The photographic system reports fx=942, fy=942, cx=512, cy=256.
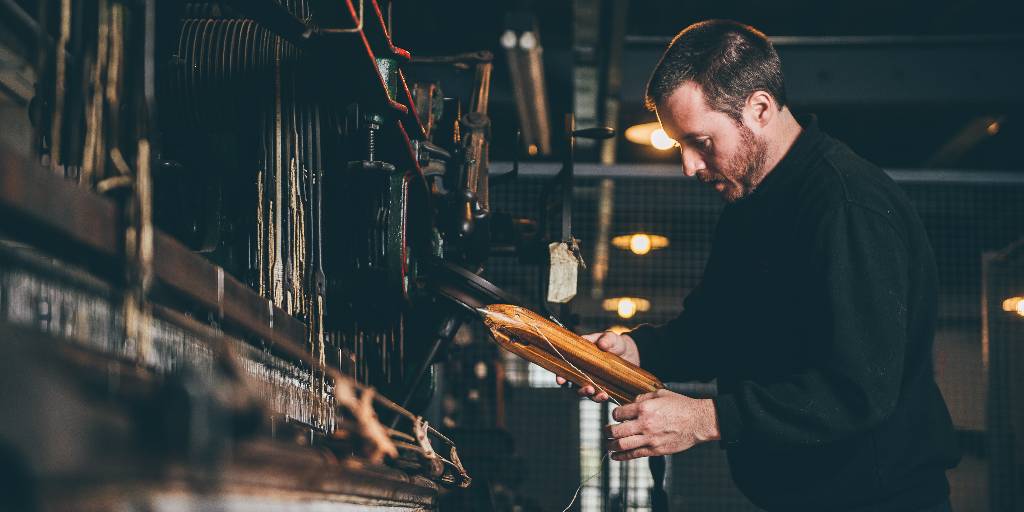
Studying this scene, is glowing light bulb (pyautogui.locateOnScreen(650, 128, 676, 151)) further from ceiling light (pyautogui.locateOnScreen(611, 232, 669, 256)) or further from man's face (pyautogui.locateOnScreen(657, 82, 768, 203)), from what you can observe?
man's face (pyautogui.locateOnScreen(657, 82, 768, 203))

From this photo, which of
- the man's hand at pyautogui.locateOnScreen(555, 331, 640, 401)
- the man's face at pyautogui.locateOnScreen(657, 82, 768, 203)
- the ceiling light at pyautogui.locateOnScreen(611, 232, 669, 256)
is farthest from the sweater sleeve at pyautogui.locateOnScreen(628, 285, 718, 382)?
the ceiling light at pyautogui.locateOnScreen(611, 232, 669, 256)

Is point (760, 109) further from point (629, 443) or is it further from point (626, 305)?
point (626, 305)

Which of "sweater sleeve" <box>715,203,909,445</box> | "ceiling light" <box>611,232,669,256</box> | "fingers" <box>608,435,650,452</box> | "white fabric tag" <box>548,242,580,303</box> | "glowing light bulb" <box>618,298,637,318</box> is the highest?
"ceiling light" <box>611,232,669,256</box>

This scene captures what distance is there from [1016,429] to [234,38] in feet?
11.0

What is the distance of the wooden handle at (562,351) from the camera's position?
1.65 meters

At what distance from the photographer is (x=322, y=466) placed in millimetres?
819

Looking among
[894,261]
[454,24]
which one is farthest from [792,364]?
[454,24]

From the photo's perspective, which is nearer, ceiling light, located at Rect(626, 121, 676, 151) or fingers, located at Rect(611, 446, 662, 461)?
fingers, located at Rect(611, 446, 662, 461)

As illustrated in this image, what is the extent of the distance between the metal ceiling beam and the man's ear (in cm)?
293

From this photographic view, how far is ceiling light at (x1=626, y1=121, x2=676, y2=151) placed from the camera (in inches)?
201

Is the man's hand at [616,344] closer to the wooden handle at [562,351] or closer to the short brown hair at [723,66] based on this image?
the wooden handle at [562,351]

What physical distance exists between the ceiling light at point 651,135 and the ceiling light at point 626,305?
4279mm

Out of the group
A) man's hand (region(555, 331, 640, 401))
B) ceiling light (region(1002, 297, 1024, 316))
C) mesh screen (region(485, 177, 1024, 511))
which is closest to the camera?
man's hand (region(555, 331, 640, 401))

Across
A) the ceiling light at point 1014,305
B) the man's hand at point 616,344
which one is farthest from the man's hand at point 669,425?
the ceiling light at point 1014,305
